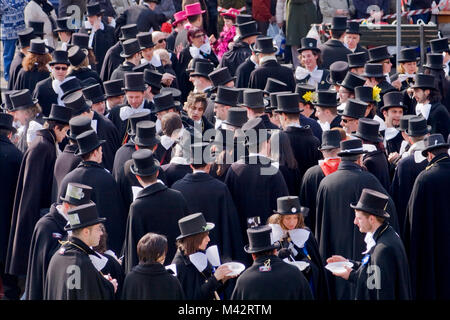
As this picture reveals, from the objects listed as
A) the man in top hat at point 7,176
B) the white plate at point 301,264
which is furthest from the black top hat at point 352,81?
the white plate at point 301,264

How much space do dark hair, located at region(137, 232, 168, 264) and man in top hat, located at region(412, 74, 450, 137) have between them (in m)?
5.77

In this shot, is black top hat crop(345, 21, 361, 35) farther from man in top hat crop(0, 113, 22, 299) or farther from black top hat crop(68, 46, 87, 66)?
man in top hat crop(0, 113, 22, 299)

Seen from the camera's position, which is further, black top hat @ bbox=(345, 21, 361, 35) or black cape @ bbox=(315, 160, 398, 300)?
black top hat @ bbox=(345, 21, 361, 35)

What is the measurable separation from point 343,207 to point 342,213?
2.6 inches

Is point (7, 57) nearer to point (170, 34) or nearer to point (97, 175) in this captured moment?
point (170, 34)

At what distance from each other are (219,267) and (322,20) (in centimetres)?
1149

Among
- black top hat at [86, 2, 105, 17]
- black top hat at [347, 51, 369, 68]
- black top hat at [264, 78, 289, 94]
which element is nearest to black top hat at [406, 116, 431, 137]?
black top hat at [264, 78, 289, 94]

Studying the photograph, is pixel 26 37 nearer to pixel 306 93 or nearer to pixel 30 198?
pixel 306 93

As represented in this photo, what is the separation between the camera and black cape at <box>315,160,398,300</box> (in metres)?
9.47

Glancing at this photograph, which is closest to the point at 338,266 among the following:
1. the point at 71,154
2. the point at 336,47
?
the point at 71,154

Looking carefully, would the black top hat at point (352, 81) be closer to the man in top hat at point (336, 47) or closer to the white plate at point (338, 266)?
the man in top hat at point (336, 47)

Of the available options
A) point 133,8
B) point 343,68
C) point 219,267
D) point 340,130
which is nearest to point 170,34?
point 133,8

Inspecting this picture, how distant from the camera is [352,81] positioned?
1255cm

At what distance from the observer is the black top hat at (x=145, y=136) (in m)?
10.2
